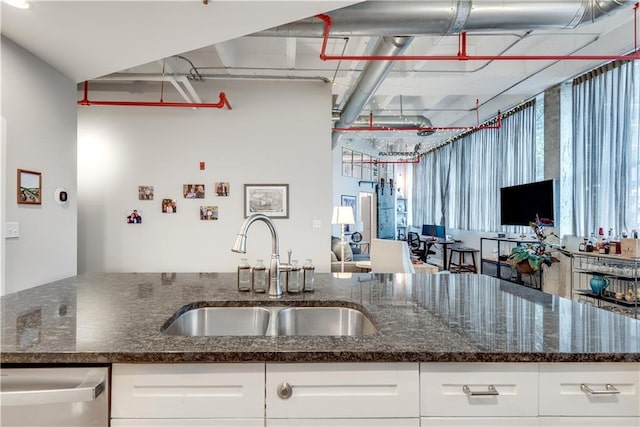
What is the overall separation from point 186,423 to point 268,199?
381 cm

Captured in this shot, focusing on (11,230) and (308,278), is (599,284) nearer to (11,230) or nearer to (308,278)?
(308,278)

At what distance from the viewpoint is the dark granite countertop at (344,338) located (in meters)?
0.91

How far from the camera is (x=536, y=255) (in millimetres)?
4531

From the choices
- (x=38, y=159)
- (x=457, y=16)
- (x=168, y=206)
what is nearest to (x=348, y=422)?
(x=457, y=16)

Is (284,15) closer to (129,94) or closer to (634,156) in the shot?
(129,94)

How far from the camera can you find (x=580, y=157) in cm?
468

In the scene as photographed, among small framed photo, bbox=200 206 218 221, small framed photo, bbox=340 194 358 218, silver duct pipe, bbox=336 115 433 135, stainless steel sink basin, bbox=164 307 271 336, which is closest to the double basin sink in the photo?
stainless steel sink basin, bbox=164 307 271 336

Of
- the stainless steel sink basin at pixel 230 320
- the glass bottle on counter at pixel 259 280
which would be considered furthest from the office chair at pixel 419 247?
the stainless steel sink basin at pixel 230 320

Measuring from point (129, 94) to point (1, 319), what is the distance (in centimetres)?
428

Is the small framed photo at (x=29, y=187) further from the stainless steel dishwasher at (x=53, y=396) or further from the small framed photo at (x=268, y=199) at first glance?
the stainless steel dishwasher at (x=53, y=396)

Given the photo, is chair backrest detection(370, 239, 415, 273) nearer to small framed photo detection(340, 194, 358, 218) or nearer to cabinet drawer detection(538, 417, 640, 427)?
cabinet drawer detection(538, 417, 640, 427)

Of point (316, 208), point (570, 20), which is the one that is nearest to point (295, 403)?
point (570, 20)

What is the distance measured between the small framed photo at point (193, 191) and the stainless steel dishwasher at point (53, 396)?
12.7 ft

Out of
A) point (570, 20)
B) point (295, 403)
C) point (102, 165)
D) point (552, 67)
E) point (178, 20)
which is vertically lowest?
point (295, 403)
